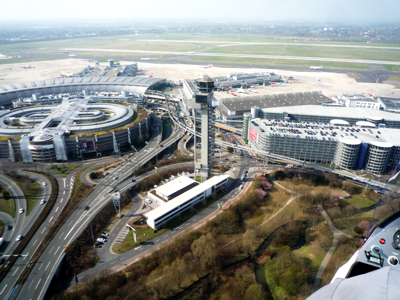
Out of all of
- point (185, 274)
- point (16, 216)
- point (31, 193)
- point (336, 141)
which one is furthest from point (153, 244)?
point (336, 141)

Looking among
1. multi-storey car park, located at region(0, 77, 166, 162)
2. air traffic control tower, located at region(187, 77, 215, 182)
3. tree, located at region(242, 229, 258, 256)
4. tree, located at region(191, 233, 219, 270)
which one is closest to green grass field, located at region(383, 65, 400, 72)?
multi-storey car park, located at region(0, 77, 166, 162)

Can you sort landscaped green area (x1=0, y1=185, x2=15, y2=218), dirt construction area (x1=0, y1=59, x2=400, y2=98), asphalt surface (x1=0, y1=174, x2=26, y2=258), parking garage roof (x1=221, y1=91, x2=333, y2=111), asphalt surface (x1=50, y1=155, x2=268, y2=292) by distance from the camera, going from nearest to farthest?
asphalt surface (x1=50, y1=155, x2=268, y2=292) → asphalt surface (x1=0, y1=174, x2=26, y2=258) → landscaped green area (x1=0, y1=185, x2=15, y2=218) → parking garage roof (x1=221, y1=91, x2=333, y2=111) → dirt construction area (x1=0, y1=59, x2=400, y2=98)

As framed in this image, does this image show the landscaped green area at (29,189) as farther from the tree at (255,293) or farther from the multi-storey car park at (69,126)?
the tree at (255,293)

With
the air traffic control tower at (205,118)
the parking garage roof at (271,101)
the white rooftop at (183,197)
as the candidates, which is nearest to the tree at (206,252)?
the white rooftop at (183,197)

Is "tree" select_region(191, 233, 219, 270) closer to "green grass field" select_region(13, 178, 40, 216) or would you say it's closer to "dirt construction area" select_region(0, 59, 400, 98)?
"green grass field" select_region(13, 178, 40, 216)

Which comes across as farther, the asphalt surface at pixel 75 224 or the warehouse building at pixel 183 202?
the warehouse building at pixel 183 202

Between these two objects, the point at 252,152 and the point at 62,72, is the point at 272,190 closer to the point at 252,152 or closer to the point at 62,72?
the point at 252,152
